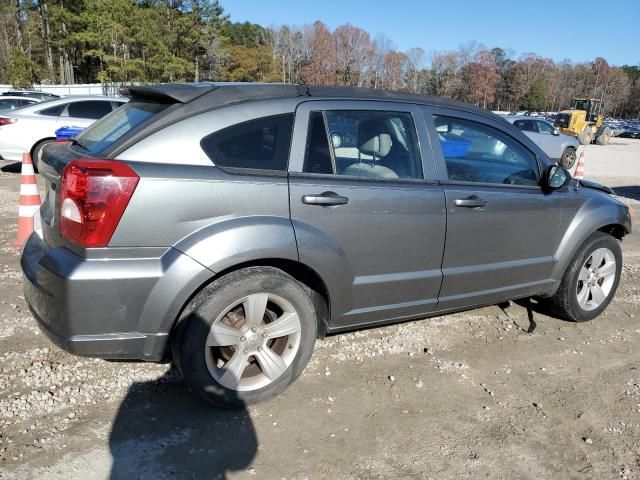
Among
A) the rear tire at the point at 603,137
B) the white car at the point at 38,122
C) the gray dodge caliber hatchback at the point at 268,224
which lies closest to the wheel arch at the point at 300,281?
the gray dodge caliber hatchback at the point at 268,224

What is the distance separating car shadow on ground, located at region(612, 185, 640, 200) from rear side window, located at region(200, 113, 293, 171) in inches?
432

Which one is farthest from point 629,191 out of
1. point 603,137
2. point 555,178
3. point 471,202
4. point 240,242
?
point 603,137

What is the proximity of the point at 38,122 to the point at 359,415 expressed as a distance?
996cm

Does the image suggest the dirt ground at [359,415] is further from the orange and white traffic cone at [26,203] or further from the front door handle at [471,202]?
the orange and white traffic cone at [26,203]

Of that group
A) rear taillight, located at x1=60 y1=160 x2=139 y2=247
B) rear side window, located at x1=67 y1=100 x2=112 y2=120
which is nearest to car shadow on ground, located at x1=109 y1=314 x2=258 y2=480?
rear taillight, located at x1=60 y1=160 x2=139 y2=247

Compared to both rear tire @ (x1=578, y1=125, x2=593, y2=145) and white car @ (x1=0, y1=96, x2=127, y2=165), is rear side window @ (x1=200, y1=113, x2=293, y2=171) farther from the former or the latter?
rear tire @ (x1=578, y1=125, x2=593, y2=145)

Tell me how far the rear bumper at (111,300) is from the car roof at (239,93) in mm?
861

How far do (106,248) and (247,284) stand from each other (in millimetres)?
704

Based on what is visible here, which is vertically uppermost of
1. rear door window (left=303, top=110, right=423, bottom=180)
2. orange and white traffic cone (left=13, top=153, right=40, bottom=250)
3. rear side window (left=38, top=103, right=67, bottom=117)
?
rear door window (left=303, top=110, right=423, bottom=180)

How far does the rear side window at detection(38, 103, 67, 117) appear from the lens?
10320 millimetres

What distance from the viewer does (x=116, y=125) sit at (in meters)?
2.92

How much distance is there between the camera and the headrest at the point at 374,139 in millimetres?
3184

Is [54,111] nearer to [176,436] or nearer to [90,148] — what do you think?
[90,148]

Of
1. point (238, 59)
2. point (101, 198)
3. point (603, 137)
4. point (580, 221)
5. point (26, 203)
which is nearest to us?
point (101, 198)
